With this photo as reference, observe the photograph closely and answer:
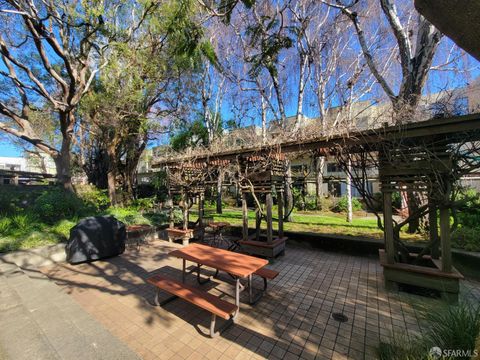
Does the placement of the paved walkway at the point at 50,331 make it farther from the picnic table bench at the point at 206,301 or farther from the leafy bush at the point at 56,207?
the leafy bush at the point at 56,207

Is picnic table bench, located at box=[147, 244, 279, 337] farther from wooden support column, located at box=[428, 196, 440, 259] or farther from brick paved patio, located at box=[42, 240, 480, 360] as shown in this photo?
wooden support column, located at box=[428, 196, 440, 259]

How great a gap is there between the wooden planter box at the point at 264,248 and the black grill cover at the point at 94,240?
3.51 metres

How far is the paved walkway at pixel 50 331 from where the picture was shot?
1748 millimetres

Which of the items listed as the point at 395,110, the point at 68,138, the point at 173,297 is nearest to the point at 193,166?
the point at 173,297

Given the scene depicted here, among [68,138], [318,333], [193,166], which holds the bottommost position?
[318,333]

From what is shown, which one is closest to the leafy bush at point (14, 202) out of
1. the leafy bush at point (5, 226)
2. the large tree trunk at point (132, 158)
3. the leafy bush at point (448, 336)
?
the leafy bush at point (5, 226)

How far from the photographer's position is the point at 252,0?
185 inches

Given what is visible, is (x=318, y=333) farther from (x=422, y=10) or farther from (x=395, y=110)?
(x=395, y=110)

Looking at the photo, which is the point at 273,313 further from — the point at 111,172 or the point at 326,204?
the point at 111,172

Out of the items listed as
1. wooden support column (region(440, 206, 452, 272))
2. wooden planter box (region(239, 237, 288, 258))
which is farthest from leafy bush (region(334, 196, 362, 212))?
wooden support column (region(440, 206, 452, 272))

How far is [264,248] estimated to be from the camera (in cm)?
571

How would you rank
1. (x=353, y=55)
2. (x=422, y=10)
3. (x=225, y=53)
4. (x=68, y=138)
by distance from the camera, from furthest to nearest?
(x=225, y=53), (x=353, y=55), (x=68, y=138), (x=422, y=10)

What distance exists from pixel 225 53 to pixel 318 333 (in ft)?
46.4

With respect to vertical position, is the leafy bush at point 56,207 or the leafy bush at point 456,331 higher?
the leafy bush at point 56,207
